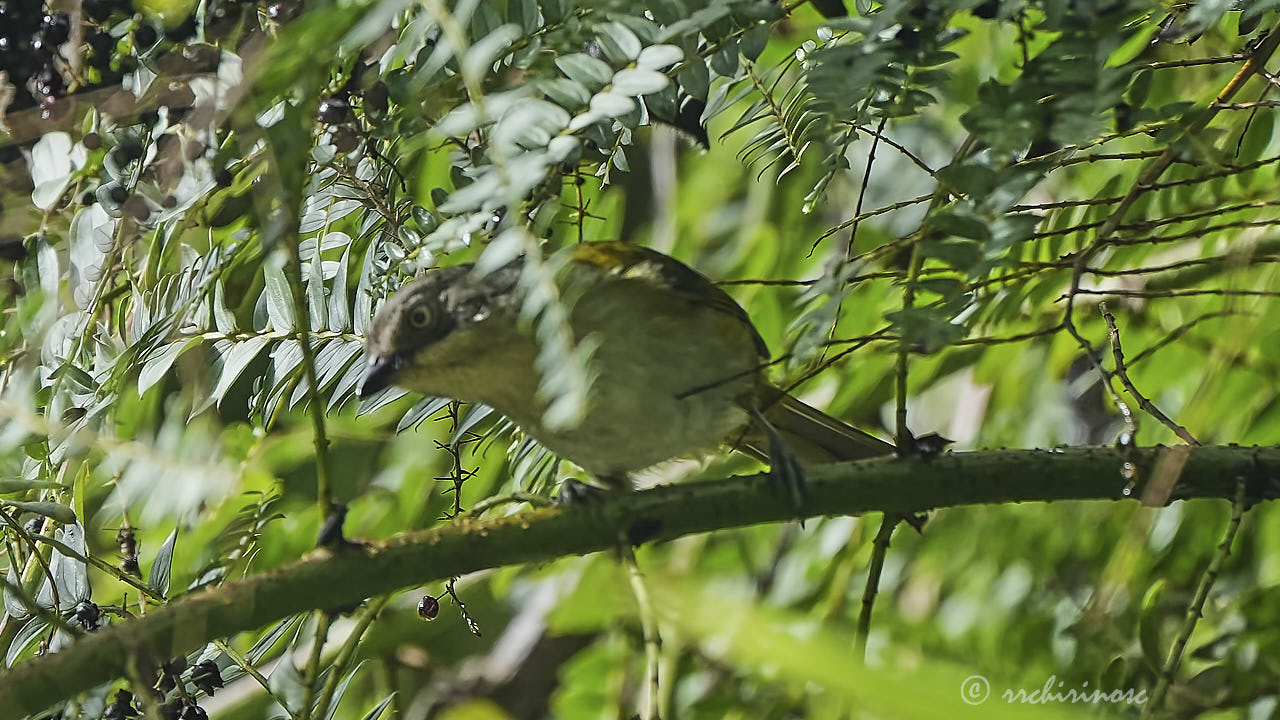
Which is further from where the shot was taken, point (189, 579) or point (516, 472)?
point (516, 472)

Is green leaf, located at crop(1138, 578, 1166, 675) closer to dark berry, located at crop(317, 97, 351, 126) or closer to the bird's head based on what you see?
the bird's head

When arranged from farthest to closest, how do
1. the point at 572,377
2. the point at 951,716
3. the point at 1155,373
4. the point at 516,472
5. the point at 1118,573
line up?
the point at 1155,373
the point at 516,472
the point at 1118,573
the point at 572,377
the point at 951,716

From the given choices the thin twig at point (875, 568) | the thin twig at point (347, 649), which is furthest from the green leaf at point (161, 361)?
the thin twig at point (875, 568)

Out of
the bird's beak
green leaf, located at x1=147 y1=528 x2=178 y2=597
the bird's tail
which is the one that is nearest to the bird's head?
the bird's beak

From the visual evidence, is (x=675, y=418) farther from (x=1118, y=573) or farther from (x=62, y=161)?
(x=62, y=161)

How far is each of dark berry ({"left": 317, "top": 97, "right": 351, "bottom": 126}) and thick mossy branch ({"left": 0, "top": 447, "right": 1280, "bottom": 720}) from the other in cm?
77

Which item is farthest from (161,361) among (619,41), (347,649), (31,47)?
(619,41)

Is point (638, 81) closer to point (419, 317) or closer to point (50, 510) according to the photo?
point (419, 317)

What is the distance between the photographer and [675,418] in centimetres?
271

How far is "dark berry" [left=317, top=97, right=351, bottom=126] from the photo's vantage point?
7.10ft

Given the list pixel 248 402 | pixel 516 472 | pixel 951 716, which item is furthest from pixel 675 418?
pixel 951 716

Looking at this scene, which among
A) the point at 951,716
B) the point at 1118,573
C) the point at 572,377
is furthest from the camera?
the point at 1118,573

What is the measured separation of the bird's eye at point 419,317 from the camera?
254 centimetres

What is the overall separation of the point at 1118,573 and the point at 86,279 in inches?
82.6
